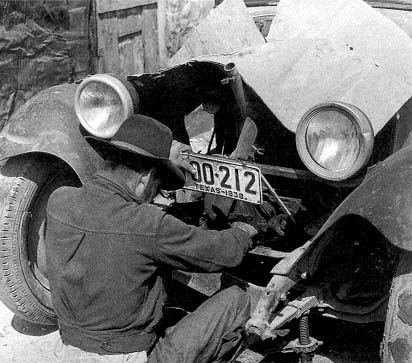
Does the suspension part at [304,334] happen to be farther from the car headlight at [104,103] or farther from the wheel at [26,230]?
the wheel at [26,230]

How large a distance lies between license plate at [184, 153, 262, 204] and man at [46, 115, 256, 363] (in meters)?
0.35

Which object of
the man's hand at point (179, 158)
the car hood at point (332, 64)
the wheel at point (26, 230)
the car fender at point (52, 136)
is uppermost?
the car hood at point (332, 64)

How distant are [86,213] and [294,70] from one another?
136 cm

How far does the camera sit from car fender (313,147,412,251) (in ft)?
9.15

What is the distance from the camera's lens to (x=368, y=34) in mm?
3730

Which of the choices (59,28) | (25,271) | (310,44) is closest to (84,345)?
(25,271)

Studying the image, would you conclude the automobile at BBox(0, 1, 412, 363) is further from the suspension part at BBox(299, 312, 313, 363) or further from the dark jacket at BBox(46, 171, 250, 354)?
the dark jacket at BBox(46, 171, 250, 354)

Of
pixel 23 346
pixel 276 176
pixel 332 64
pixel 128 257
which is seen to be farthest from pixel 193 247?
pixel 23 346

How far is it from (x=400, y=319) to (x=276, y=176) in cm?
115

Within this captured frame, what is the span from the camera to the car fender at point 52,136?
3.73m

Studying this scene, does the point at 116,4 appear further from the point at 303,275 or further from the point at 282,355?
the point at 303,275

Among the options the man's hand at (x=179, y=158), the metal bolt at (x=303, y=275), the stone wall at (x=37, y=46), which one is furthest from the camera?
the stone wall at (x=37, y=46)

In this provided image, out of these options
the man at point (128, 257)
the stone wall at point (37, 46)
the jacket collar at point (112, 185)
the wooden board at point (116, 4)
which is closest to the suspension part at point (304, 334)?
the man at point (128, 257)

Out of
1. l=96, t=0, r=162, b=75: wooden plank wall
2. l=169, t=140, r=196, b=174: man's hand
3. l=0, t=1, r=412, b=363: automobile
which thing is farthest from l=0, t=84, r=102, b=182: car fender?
l=96, t=0, r=162, b=75: wooden plank wall
